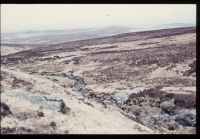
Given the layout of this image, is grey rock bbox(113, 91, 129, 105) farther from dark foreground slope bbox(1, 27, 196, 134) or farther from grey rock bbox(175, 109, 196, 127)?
grey rock bbox(175, 109, 196, 127)

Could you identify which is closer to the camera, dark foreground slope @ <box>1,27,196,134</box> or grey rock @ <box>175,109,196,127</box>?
dark foreground slope @ <box>1,27,196,134</box>

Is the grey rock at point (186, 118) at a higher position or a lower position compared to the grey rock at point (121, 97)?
lower

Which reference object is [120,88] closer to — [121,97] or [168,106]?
[121,97]

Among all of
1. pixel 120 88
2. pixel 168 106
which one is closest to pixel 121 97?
pixel 168 106

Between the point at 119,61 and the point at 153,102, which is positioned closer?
the point at 153,102

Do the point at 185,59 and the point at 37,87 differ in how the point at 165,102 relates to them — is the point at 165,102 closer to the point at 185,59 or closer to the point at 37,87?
the point at 37,87

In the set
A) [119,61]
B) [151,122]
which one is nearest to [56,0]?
[151,122]

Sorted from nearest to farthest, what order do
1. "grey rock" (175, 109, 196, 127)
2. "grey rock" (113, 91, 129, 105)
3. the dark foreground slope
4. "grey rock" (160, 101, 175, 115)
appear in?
1. the dark foreground slope
2. "grey rock" (175, 109, 196, 127)
3. "grey rock" (160, 101, 175, 115)
4. "grey rock" (113, 91, 129, 105)

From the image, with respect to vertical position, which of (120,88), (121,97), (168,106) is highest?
(121,97)

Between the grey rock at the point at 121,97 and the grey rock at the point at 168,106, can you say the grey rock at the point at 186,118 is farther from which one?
the grey rock at the point at 121,97

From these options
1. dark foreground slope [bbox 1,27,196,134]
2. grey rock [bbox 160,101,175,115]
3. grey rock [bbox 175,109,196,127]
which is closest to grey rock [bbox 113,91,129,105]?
dark foreground slope [bbox 1,27,196,134]

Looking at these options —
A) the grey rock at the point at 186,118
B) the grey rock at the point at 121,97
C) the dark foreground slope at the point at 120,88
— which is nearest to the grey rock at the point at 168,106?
the dark foreground slope at the point at 120,88
